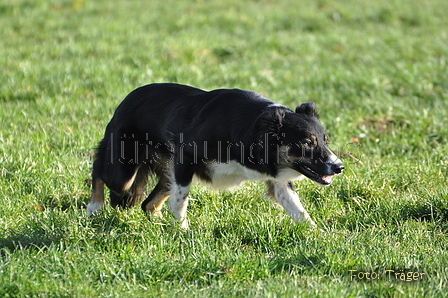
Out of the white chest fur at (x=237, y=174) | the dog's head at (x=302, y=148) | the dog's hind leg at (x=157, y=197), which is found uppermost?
the dog's head at (x=302, y=148)

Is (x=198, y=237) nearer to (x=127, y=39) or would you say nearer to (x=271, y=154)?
(x=271, y=154)

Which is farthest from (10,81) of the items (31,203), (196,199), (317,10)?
(317,10)

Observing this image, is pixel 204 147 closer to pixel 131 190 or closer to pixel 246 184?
→ pixel 131 190

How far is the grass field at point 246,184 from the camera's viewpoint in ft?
10.8

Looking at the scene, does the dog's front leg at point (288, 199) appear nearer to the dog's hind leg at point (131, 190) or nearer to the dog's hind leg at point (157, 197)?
the dog's hind leg at point (157, 197)

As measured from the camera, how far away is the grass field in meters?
3.28

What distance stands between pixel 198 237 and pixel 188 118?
87cm


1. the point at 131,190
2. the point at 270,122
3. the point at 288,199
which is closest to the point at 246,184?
the point at 288,199

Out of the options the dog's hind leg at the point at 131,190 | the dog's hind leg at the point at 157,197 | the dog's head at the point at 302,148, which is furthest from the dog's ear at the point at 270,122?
the dog's hind leg at the point at 131,190

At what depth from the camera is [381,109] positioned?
24.3 feet

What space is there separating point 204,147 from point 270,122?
51 cm

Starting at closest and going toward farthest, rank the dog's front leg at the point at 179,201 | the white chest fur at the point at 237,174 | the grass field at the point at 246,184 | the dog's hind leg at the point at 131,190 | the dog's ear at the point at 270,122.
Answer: the grass field at the point at 246,184
the dog's ear at the point at 270,122
the white chest fur at the point at 237,174
the dog's front leg at the point at 179,201
the dog's hind leg at the point at 131,190

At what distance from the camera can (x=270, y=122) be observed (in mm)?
3764

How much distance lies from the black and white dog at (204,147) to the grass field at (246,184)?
0.26 metres
